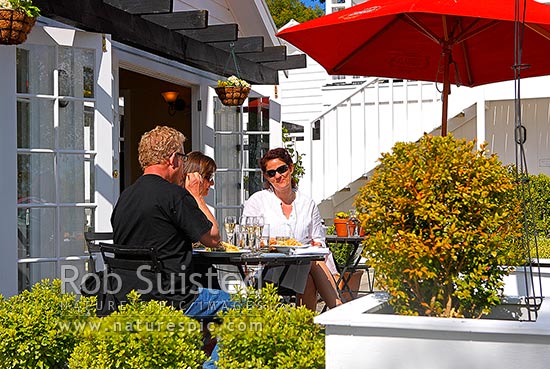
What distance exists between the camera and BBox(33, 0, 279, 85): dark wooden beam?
546 cm

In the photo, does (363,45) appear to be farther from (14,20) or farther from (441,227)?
(441,227)

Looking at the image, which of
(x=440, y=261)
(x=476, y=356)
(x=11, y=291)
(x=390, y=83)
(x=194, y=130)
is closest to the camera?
(x=476, y=356)

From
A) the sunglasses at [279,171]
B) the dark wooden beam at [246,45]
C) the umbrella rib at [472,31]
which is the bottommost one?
the sunglasses at [279,171]

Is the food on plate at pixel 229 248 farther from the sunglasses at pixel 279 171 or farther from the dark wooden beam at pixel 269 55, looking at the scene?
the dark wooden beam at pixel 269 55

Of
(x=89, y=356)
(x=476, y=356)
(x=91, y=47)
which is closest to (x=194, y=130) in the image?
(x=91, y=47)

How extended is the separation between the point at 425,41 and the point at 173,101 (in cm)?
522

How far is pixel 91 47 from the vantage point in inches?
224

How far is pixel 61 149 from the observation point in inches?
217

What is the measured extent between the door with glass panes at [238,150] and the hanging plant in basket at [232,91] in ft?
2.23

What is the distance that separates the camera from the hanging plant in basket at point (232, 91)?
7.43m

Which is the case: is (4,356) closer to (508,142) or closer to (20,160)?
(20,160)

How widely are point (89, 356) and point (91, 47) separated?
3.24 m

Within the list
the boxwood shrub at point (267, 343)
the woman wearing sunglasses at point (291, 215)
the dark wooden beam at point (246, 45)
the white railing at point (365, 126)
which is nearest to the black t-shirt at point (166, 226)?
the boxwood shrub at point (267, 343)

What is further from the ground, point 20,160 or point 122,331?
point 20,160
